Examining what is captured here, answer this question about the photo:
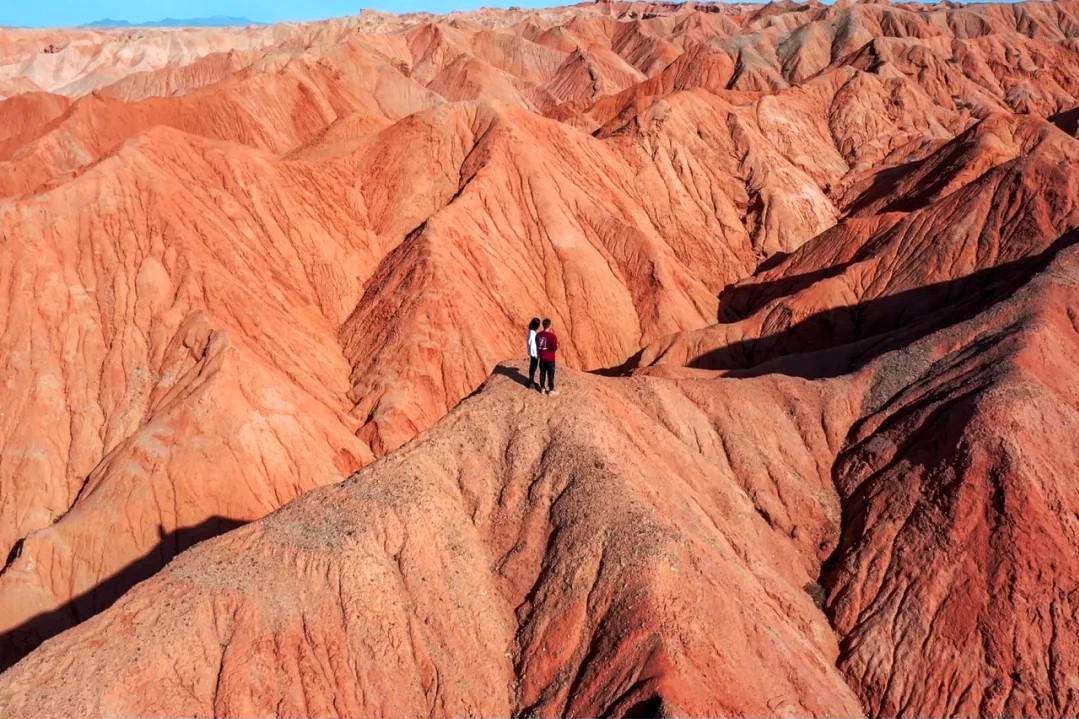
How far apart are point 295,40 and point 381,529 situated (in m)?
126

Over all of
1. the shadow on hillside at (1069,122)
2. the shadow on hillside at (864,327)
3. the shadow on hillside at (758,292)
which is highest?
the shadow on hillside at (1069,122)

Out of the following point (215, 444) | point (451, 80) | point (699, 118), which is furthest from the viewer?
point (451, 80)

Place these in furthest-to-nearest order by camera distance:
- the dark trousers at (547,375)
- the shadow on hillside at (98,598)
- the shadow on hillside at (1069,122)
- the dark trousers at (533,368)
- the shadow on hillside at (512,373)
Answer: the shadow on hillside at (1069,122), the shadow on hillside at (98,598), the shadow on hillside at (512,373), the dark trousers at (533,368), the dark trousers at (547,375)

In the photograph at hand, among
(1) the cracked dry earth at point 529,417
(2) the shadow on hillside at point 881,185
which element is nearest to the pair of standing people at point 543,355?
(1) the cracked dry earth at point 529,417

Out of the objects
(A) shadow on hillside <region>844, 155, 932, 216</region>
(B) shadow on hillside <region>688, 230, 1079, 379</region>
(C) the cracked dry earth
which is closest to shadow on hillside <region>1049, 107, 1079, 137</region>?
(C) the cracked dry earth

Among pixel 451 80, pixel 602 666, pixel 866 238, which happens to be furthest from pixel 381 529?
pixel 451 80

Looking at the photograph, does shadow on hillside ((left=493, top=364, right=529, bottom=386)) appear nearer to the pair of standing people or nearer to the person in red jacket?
the pair of standing people

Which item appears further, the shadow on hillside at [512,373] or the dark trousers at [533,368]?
the shadow on hillside at [512,373]

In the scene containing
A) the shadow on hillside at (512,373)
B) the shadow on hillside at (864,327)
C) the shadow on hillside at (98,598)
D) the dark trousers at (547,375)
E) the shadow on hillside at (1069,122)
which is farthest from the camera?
the shadow on hillside at (1069,122)

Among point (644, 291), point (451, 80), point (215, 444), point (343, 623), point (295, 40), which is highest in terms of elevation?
point (295, 40)

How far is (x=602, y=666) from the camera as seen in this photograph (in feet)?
52.7

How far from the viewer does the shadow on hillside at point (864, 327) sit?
30797mm

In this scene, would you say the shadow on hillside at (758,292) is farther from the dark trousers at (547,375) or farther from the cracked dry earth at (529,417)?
the dark trousers at (547,375)

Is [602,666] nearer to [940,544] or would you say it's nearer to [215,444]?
[940,544]
